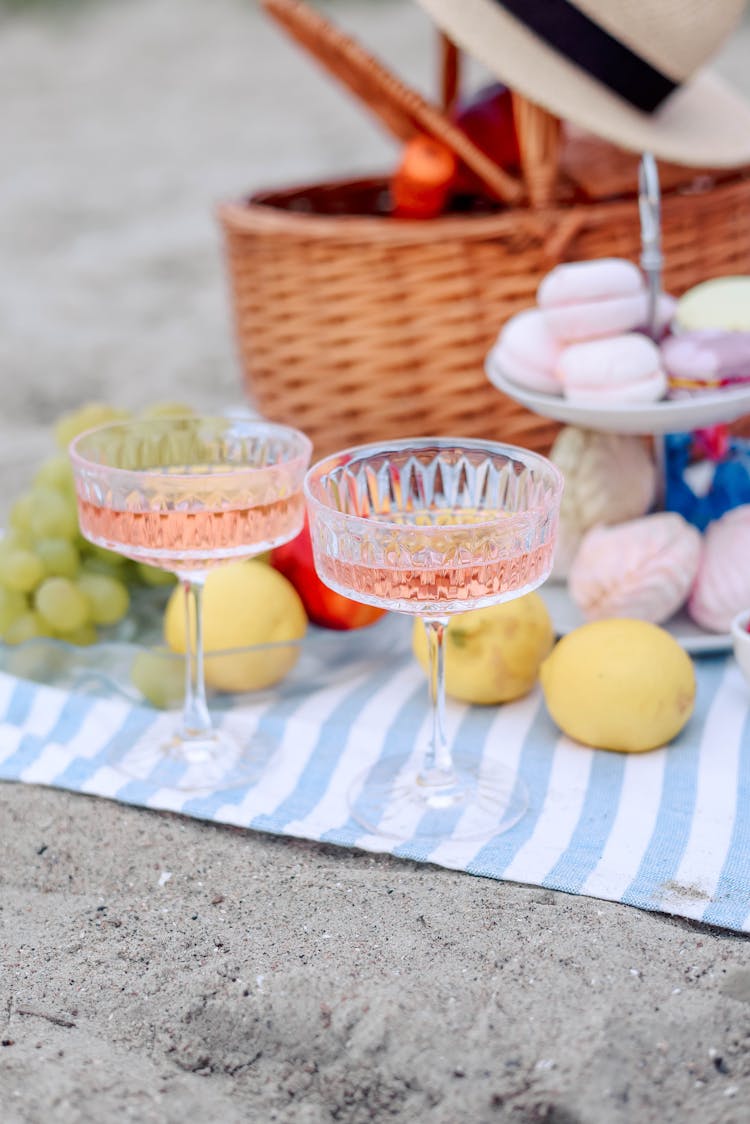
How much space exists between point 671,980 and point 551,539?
337 millimetres

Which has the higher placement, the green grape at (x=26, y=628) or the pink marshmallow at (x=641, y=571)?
the pink marshmallow at (x=641, y=571)

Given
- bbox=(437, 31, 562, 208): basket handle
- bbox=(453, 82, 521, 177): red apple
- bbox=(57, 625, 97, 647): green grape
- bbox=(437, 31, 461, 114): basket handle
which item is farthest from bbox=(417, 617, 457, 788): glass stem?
bbox=(437, 31, 461, 114): basket handle

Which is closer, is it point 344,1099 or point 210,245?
point 344,1099

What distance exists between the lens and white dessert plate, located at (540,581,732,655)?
1.34 meters

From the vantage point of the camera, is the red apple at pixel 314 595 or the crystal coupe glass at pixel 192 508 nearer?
the crystal coupe glass at pixel 192 508

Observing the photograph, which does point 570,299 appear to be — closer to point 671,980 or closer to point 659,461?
point 659,461

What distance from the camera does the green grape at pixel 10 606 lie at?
4.47 feet

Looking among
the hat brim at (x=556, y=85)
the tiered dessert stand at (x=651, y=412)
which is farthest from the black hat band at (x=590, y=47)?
the tiered dessert stand at (x=651, y=412)

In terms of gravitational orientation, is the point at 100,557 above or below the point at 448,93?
below

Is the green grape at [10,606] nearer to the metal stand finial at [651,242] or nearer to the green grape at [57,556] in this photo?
the green grape at [57,556]

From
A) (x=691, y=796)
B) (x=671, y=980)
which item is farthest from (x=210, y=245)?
(x=671, y=980)

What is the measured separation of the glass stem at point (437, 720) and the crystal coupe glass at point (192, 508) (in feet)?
0.53

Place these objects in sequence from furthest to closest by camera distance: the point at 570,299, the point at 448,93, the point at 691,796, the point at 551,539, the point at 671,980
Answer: the point at 448,93 < the point at 570,299 < the point at 691,796 < the point at 551,539 < the point at 671,980

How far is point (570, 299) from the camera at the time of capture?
130 cm
